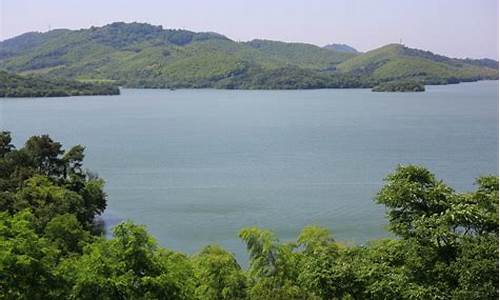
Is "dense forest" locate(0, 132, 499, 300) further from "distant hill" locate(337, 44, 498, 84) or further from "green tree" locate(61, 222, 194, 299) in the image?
"distant hill" locate(337, 44, 498, 84)

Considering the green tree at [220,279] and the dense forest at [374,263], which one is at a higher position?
the dense forest at [374,263]

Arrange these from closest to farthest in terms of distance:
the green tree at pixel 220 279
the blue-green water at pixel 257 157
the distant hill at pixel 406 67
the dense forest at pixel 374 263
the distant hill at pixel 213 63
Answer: the dense forest at pixel 374 263 < the green tree at pixel 220 279 < the blue-green water at pixel 257 157 < the distant hill at pixel 213 63 < the distant hill at pixel 406 67

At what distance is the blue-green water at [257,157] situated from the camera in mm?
25391

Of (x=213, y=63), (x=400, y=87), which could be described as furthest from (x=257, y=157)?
(x=213, y=63)

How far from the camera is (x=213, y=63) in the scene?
132 meters

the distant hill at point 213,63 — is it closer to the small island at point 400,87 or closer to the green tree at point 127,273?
the small island at point 400,87

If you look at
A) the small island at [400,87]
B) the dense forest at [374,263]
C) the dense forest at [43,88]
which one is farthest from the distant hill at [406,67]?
the dense forest at [374,263]

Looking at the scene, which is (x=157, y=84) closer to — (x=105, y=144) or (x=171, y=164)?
(x=105, y=144)

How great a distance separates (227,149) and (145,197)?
14.5 m

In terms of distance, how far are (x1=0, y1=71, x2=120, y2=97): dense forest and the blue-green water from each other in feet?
37.0

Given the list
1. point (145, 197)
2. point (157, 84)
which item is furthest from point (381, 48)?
point (145, 197)

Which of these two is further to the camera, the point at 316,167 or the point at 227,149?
the point at 227,149

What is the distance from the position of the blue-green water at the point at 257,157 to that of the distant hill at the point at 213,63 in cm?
4608

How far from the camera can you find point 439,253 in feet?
25.6
